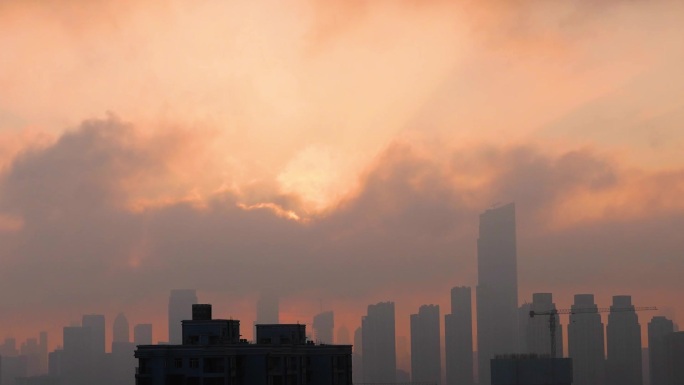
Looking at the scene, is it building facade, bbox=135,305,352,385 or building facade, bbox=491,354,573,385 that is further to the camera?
building facade, bbox=135,305,352,385

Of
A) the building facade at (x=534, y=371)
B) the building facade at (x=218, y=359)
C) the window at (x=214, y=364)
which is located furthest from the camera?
the building facade at (x=218, y=359)

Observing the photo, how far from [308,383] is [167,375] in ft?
48.6

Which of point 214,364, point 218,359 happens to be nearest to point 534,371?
point 218,359

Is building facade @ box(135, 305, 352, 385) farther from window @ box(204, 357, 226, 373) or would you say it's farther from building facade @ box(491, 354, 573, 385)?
building facade @ box(491, 354, 573, 385)

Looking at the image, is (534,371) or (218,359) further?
(218,359)

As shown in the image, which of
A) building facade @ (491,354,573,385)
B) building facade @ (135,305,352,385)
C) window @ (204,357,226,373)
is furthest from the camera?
building facade @ (135,305,352,385)

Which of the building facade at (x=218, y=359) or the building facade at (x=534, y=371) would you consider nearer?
the building facade at (x=534, y=371)

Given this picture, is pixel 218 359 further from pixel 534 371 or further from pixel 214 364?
pixel 534 371

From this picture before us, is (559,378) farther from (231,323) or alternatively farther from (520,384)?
(231,323)

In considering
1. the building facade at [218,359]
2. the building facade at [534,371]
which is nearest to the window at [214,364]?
the building facade at [218,359]

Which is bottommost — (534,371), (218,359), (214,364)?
(534,371)

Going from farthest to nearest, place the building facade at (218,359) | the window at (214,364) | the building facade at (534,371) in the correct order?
the building facade at (218,359) → the window at (214,364) → the building facade at (534,371)

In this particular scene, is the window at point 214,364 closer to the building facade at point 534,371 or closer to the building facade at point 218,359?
the building facade at point 218,359

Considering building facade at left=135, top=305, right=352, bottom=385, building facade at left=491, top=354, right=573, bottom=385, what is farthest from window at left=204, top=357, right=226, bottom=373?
building facade at left=491, top=354, right=573, bottom=385
